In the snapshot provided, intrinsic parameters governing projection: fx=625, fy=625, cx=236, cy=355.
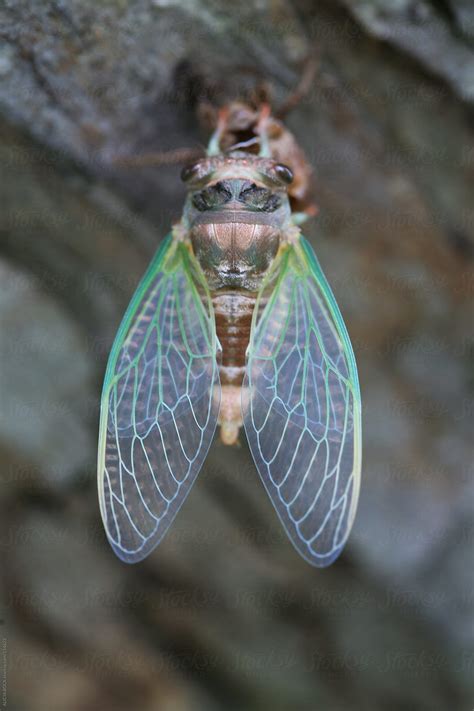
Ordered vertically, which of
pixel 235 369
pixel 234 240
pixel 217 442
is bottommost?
pixel 217 442

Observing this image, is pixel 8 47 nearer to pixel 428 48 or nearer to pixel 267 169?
pixel 267 169

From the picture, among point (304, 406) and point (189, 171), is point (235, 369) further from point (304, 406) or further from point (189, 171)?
point (189, 171)

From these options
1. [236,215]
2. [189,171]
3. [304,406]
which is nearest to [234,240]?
[236,215]

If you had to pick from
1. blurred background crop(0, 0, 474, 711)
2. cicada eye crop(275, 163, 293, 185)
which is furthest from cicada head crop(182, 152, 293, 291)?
blurred background crop(0, 0, 474, 711)

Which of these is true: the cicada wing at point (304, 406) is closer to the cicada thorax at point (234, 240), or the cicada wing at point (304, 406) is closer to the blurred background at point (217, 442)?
the cicada thorax at point (234, 240)

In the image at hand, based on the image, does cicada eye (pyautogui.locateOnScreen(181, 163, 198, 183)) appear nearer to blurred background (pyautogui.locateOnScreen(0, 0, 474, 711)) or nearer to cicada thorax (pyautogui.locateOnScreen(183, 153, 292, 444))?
cicada thorax (pyautogui.locateOnScreen(183, 153, 292, 444))

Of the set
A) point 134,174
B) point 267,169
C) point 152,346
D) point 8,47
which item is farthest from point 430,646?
point 8,47
